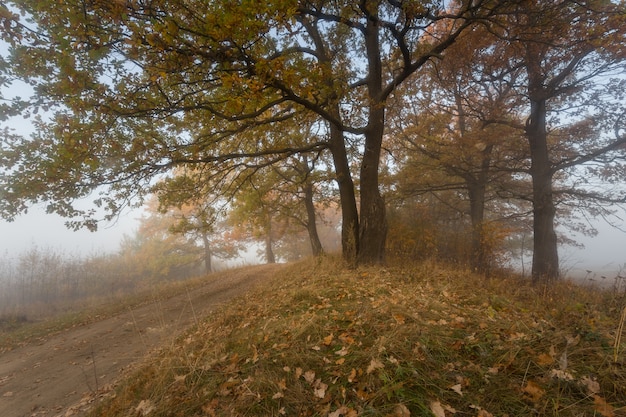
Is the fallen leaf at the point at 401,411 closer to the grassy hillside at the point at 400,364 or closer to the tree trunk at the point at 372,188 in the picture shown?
the grassy hillside at the point at 400,364

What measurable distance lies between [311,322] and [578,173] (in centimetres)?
1211

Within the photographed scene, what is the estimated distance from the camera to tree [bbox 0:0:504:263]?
419 centimetres

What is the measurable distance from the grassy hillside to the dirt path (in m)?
0.90

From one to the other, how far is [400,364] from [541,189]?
31.6ft

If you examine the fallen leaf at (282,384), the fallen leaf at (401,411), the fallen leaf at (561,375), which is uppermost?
the fallen leaf at (561,375)

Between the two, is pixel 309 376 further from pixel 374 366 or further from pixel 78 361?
pixel 78 361

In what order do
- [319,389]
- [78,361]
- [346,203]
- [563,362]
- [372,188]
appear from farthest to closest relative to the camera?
[346,203]
[372,188]
[78,361]
[319,389]
[563,362]

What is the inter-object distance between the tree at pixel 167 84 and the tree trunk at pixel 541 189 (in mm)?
4403

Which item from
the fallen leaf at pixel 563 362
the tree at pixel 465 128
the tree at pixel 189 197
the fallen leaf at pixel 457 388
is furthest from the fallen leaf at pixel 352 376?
the tree at pixel 465 128

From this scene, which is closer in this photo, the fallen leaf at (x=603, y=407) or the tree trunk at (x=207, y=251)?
the fallen leaf at (x=603, y=407)

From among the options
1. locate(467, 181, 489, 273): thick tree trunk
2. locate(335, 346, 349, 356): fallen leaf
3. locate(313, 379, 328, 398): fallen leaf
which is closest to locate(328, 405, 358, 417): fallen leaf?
locate(313, 379, 328, 398): fallen leaf

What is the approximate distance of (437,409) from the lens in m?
2.18

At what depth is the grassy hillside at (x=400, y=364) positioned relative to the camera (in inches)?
89.4

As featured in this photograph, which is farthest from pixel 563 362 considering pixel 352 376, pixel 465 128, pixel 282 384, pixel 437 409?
pixel 465 128
